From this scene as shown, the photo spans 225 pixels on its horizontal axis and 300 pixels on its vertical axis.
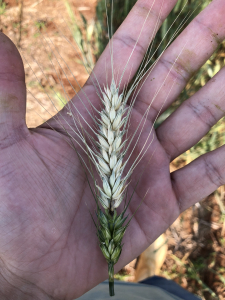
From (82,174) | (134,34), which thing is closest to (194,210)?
(82,174)

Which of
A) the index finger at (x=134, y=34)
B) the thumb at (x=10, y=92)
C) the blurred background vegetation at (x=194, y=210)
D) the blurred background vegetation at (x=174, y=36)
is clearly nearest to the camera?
the thumb at (x=10, y=92)

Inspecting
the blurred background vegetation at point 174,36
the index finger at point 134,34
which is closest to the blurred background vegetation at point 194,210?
the blurred background vegetation at point 174,36

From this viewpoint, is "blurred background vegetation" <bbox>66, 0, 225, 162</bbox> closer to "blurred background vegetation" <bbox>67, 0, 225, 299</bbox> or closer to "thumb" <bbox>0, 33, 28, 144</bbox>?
Answer: "blurred background vegetation" <bbox>67, 0, 225, 299</bbox>

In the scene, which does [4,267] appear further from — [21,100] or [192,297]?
[192,297]

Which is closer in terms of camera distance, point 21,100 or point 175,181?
point 21,100

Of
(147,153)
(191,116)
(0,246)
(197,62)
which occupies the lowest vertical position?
(0,246)

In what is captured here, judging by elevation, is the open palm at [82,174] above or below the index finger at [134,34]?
below

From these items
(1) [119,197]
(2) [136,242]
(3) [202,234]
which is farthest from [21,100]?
(3) [202,234]

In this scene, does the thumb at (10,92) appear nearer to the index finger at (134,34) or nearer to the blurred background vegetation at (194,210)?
the index finger at (134,34)
